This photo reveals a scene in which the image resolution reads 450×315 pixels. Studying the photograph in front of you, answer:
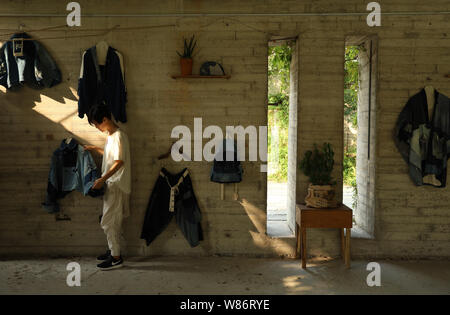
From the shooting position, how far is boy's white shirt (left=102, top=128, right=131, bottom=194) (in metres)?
3.54

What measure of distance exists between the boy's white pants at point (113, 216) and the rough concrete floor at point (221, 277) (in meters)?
0.30

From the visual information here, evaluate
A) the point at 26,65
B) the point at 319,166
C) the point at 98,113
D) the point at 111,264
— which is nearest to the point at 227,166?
the point at 319,166

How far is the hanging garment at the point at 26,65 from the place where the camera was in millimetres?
3914

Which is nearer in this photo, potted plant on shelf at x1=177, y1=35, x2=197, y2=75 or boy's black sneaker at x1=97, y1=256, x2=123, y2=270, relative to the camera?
boy's black sneaker at x1=97, y1=256, x2=123, y2=270

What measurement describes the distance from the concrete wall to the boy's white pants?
0.40 m

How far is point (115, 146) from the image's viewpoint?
11.6ft

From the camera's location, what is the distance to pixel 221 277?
3.45 m

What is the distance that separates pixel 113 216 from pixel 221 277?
4.22ft

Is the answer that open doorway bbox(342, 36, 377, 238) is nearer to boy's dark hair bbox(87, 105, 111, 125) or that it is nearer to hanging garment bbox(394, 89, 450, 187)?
hanging garment bbox(394, 89, 450, 187)

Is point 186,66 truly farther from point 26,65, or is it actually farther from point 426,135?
point 426,135

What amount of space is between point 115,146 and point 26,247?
1.77m

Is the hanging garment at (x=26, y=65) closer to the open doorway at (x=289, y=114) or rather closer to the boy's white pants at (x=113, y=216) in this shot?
the boy's white pants at (x=113, y=216)

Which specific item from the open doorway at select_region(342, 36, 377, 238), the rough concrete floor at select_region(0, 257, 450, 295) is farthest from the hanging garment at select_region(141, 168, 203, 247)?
the open doorway at select_region(342, 36, 377, 238)

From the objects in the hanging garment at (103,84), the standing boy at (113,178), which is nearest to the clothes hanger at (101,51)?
the hanging garment at (103,84)
